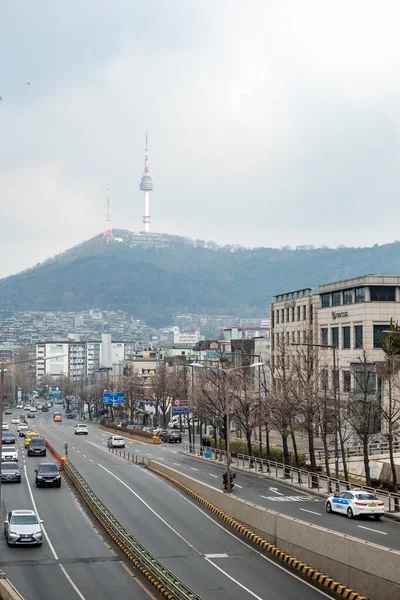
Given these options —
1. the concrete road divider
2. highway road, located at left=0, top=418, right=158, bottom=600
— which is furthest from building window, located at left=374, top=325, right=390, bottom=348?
the concrete road divider

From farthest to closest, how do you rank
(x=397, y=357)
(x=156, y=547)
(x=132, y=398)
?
1. (x=132, y=398)
2. (x=397, y=357)
3. (x=156, y=547)

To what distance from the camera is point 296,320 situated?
11744 centimetres

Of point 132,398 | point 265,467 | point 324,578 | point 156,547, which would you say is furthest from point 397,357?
point 132,398

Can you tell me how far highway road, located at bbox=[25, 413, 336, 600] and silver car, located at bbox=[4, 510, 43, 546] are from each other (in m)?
5.09

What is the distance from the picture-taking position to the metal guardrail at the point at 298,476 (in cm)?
5535

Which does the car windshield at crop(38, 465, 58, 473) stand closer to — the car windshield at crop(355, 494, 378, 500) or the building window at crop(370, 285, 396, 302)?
the car windshield at crop(355, 494, 378, 500)

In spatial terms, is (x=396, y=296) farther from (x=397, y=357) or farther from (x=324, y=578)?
(x=324, y=578)

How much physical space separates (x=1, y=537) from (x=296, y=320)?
251 ft

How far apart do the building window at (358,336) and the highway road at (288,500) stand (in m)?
21.2

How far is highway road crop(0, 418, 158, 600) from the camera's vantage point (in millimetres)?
33469

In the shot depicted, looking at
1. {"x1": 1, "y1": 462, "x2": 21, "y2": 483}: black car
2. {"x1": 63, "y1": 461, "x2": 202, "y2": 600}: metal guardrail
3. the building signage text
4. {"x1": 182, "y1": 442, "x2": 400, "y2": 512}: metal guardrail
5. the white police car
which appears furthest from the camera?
the building signage text

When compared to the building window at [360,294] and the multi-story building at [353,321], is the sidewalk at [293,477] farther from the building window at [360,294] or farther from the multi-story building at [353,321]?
the building window at [360,294]

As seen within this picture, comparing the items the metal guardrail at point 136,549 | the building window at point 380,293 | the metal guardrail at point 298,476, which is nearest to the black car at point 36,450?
the metal guardrail at point 298,476

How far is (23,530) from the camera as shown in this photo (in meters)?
42.4
